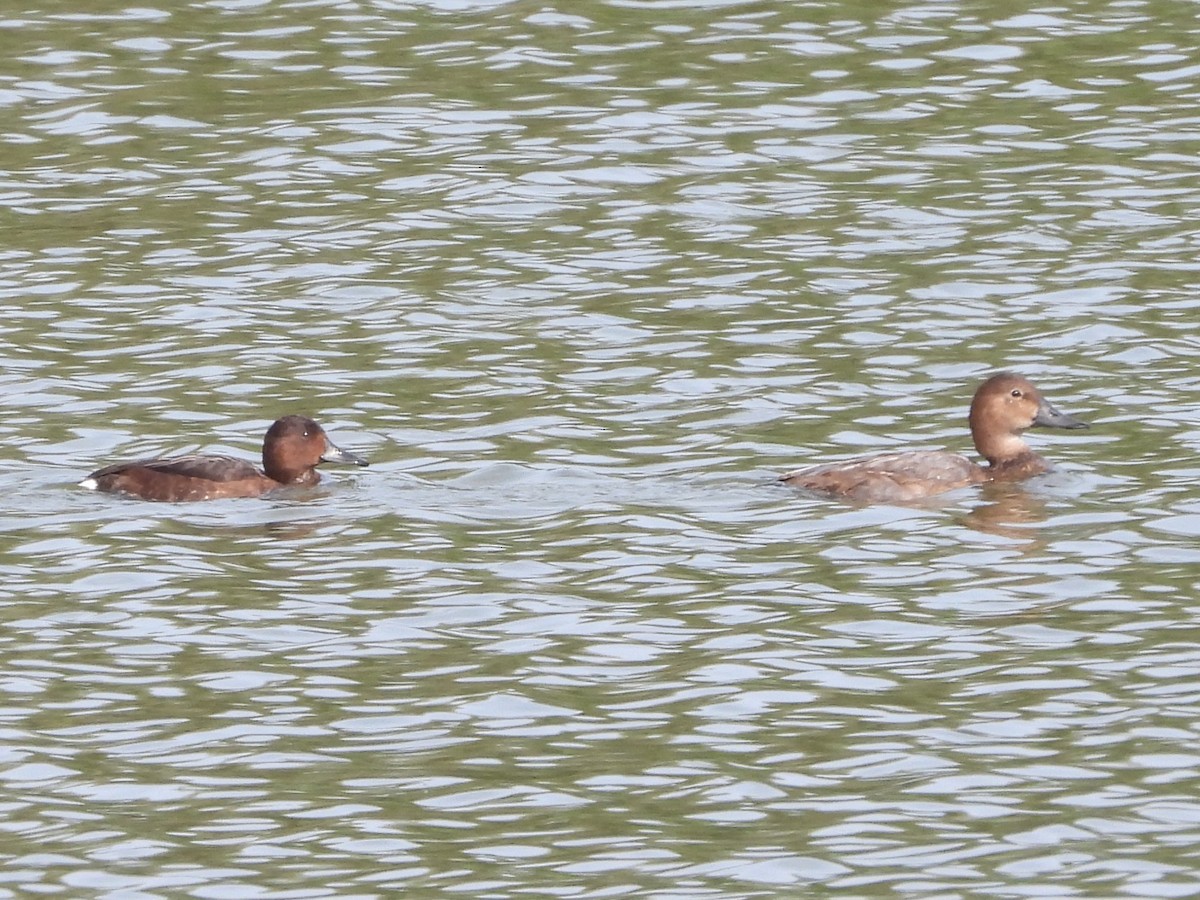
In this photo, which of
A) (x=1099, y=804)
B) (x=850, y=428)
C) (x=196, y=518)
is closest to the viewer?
(x=1099, y=804)

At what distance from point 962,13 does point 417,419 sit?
9.76 m

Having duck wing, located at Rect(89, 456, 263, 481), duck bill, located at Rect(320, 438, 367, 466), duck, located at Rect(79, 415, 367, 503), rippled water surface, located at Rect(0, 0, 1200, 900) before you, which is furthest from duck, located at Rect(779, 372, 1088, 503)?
duck wing, located at Rect(89, 456, 263, 481)

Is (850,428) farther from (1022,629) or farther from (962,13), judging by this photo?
(962,13)

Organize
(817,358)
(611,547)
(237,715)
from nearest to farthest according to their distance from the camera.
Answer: (237,715) < (611,547) < (817,358)

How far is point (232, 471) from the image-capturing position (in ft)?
47.7

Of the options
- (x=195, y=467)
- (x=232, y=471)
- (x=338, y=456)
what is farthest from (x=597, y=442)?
(x=195, y=467)

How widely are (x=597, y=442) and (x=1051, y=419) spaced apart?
2.64 metres

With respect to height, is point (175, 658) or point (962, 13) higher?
point (962, 13)

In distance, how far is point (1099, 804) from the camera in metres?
9.66

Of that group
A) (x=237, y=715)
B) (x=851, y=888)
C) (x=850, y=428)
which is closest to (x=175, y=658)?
(x=237, y=715)

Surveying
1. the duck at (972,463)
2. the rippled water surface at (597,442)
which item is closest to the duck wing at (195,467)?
the rippled water surface at (597,442)

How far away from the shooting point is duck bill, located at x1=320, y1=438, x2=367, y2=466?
579 inches

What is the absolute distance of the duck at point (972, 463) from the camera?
13.9 m

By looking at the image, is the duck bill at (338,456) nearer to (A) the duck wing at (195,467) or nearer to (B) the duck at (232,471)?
(B) the duck at (232,471)
